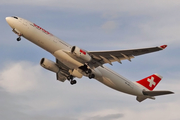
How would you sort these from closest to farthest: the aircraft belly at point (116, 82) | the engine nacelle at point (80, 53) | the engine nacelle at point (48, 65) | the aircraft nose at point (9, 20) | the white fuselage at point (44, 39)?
the engine nacelle at point (80, 53) < the white fuselage at point (44, 39) < the aircraft nose at point (9, 20) < the aircraft belly at point (116, 82) < the engine nacelle at point (48, 65)

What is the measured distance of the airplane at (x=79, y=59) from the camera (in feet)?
130

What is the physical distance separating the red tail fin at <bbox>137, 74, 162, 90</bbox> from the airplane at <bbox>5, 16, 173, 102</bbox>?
1874mm

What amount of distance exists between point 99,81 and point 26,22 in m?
12.0

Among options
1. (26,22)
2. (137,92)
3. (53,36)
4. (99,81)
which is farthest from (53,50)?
(137,92)

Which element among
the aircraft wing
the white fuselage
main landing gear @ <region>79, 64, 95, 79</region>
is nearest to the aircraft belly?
main landing gear @ <region>79, 64, 95, 79</region>

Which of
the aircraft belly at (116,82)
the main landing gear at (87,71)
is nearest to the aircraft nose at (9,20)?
the main landing gear at (87,71)

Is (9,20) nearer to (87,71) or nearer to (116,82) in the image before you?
(87,71)

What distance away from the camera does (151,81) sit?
50.5 meters

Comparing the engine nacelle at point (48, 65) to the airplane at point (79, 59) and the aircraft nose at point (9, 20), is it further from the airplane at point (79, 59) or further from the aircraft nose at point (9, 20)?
the aircraft nose at point (9, 20)

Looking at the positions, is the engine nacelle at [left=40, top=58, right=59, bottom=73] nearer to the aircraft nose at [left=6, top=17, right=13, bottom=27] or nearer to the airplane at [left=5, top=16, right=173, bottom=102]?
the airplane at [left=5, top=16, right=173, bottom=102]

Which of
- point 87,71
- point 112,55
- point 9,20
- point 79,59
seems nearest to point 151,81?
point 112,55

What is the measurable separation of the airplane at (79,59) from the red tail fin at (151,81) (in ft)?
6.15

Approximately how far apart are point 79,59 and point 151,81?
581 inches

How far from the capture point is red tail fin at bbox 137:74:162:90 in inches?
1954
